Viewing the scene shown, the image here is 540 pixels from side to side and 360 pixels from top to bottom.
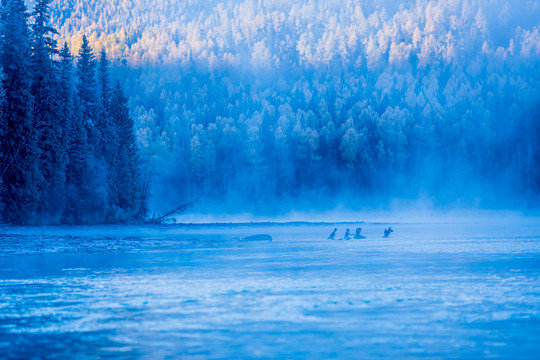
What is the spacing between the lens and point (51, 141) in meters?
47.2

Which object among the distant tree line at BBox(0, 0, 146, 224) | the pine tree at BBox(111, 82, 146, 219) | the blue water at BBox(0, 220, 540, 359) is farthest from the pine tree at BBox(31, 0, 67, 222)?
the blue water at BBox(0, 220, 540, 359)

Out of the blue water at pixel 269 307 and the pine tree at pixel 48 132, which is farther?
the pine tree at pixel 48 132

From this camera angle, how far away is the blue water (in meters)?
10.8

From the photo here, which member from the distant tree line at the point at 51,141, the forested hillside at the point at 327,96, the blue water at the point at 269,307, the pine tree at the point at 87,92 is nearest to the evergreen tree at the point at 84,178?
the distant tree line at the point at 51,141

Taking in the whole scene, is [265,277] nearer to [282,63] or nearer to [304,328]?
[304,328]

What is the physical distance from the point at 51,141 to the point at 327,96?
95.4 meters

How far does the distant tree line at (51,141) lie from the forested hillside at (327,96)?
3182 centimetres

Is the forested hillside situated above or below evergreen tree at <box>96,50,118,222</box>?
above

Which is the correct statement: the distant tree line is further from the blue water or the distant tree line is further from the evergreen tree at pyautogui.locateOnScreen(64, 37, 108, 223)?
the blue water

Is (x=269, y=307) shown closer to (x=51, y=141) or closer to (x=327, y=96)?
(x=51, y=141)

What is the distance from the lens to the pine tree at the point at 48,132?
46500mm

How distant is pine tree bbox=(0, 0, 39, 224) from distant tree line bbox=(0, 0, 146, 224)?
2.2 inches

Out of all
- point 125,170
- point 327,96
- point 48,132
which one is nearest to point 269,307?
point 48,132

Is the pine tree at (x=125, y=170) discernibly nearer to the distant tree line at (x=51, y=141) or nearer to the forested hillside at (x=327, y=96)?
the distant tree line at (x=51, y=141)
